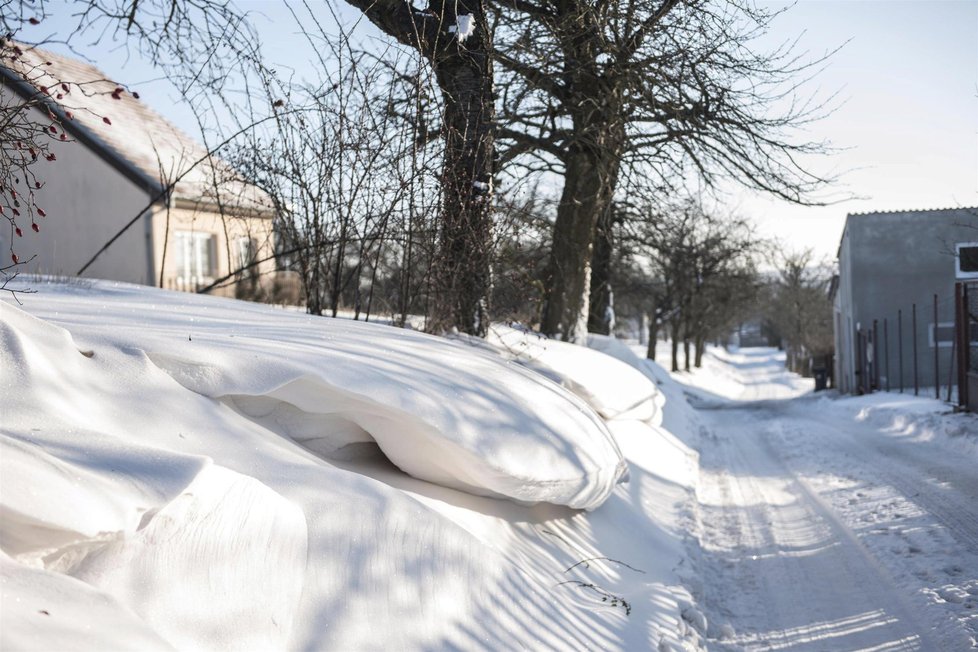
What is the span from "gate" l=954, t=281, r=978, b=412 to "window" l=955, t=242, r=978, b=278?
1134 cm

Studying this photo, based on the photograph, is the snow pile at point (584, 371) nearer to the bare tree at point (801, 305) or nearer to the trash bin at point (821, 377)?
the trash bin at point (821, 377)

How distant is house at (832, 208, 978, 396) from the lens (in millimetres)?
25406

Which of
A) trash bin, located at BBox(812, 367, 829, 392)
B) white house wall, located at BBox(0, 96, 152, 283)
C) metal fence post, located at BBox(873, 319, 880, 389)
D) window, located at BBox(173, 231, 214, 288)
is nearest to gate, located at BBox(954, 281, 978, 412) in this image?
metal fence post, located at BBox(873, 319, 880, 389)

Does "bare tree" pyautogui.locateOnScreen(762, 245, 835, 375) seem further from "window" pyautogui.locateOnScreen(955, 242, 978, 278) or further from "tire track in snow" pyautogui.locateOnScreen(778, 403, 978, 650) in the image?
"tire track in snow" pyautogui.locateOnScreen(778, 403, 978, 650)

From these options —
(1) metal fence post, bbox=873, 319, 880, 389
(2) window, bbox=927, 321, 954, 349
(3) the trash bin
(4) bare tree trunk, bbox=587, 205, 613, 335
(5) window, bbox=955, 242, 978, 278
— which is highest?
(5) window, bbox=955, 242, 978, 278

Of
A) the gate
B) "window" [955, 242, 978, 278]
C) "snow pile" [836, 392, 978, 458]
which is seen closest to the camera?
"snow pile" [836, 392, 978, 458]

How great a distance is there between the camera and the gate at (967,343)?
1266cm

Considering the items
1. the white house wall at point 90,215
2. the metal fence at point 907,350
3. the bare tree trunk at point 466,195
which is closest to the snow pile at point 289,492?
the bare tree trunk at point 466,195

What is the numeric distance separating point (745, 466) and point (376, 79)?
7.32 m

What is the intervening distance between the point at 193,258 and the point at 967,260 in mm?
21696

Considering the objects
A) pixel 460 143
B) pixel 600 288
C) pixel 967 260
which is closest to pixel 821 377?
pixel 967 260

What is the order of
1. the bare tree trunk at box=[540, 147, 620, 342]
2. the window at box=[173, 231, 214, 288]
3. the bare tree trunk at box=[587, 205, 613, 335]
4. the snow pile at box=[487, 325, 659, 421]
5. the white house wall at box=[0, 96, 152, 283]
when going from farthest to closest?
the window at box=[173, 231, 214, 288] < the white house wall at box=[0, 96, 152, 283] < the bare tree trunk at box=[587, 205, 613, 335] < the bare tree trunk at box=[540, 147, 620, 342] < the snow pile at box=[487, 325, 659, 421]

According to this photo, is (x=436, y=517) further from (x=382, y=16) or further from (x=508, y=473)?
(x=382, y=16)

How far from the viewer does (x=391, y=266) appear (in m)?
7.74
